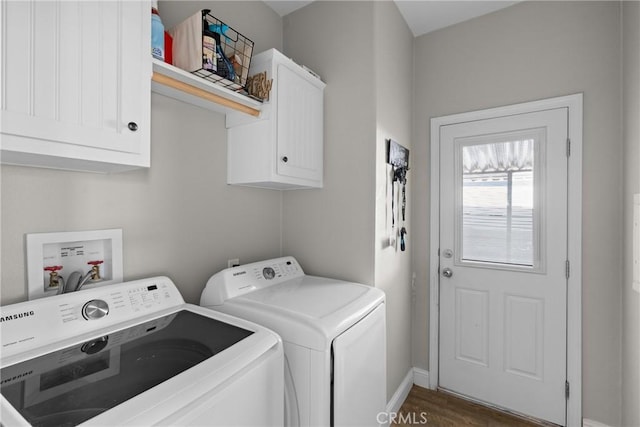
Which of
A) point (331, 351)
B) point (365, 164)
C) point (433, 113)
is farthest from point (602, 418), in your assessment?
point (433, 113)

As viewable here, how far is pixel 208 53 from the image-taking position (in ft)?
4.07

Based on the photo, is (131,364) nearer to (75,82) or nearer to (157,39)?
(75,82)

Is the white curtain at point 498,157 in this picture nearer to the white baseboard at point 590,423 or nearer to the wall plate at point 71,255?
the white baseboard at point 590,423

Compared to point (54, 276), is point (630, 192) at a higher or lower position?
higher

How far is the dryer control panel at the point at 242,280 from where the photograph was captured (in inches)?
56.8

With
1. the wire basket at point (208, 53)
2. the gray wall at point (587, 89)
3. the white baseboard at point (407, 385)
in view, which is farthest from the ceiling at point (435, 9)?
the white baseboard at point (407, 385)

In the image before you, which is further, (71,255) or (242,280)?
(242,280)

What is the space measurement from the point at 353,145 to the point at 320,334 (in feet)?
3.72

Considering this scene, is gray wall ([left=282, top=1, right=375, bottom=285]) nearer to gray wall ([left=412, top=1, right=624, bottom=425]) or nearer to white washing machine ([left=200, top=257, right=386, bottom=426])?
white washing machine ([left=200, top=257, right=386, bottom=426])

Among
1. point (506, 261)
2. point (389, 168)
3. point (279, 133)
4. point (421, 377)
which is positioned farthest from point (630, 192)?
point (279, 133)

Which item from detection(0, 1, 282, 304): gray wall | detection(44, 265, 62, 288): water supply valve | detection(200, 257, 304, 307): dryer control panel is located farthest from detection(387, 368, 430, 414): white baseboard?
detection(44, 265, 62, 288): water supply valve

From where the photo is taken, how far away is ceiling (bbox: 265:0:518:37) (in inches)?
80.0

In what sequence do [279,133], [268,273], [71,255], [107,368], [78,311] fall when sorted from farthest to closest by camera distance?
[268,273] → [279,133] → [71,255] → [78,311] → [107,368]

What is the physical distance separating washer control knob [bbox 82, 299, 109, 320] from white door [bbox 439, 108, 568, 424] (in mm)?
2094
